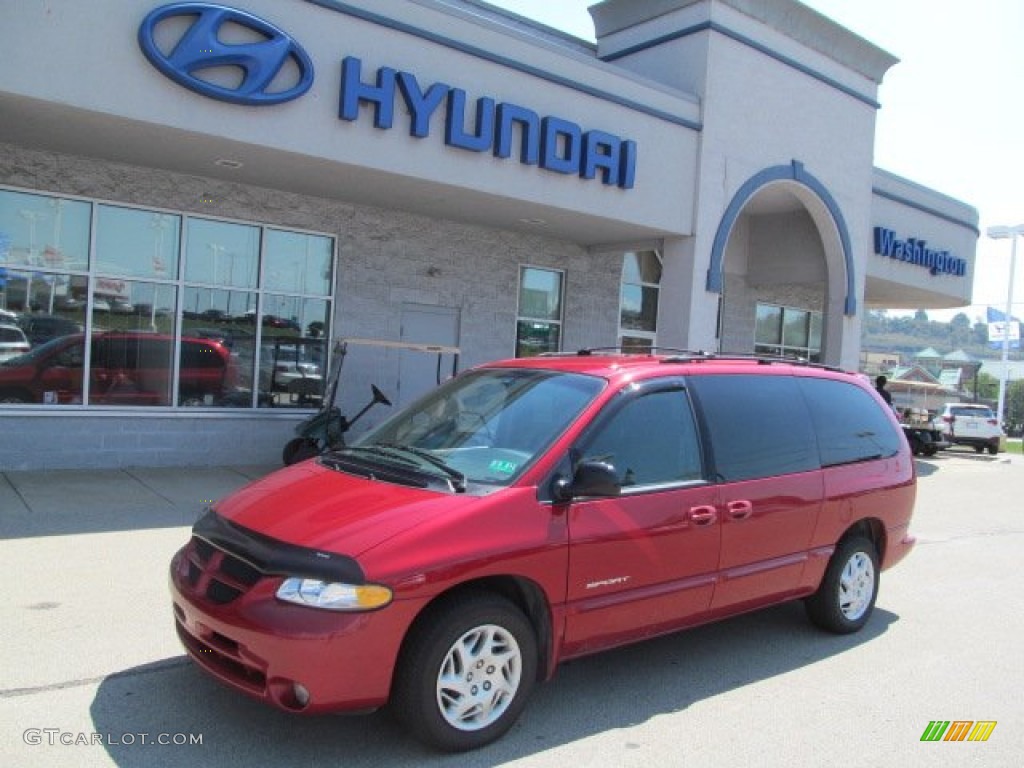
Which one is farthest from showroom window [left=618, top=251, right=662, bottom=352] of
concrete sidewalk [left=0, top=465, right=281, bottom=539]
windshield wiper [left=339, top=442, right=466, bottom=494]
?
windshield wiper [left=339, top=442, right=466, bottom=494]

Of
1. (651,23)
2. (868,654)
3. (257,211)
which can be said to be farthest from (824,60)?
(868,654)

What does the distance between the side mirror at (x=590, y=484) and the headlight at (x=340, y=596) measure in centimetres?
99

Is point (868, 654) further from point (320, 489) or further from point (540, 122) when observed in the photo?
point (540, 122)

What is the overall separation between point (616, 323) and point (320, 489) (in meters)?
11.6

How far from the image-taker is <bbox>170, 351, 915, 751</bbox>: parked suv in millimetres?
3504

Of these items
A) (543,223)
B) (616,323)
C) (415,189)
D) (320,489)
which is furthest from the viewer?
(616,323)

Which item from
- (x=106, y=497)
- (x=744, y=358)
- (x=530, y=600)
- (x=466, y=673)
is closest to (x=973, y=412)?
(x=744, y=358)

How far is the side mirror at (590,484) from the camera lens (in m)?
3.96

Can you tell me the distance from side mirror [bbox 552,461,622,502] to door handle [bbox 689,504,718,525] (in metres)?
0.70

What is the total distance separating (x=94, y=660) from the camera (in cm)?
457

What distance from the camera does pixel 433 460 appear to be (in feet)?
14.3

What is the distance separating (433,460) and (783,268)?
1403 centimetres

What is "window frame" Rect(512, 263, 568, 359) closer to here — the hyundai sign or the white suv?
the hyundai sign

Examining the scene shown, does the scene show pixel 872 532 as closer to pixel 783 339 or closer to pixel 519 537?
pixel 519 537
